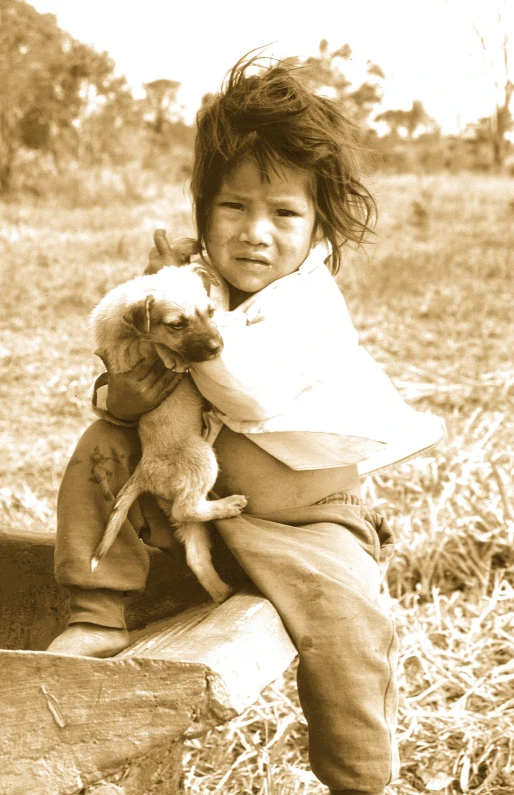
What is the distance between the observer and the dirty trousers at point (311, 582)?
5.69 ft

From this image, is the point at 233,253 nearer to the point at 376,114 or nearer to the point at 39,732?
the point at 39,732

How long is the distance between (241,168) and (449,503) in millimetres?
1869

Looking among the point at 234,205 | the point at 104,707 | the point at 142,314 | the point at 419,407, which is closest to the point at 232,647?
the point at 104,707

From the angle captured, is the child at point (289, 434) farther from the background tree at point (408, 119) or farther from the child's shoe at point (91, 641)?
the background tree at point (408, 119)

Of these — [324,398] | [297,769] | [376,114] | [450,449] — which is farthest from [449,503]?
[376,114]

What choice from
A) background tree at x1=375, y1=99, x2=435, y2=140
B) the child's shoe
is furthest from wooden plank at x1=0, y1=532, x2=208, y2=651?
background tree at x1=375, y1=99, x2=435, y2=140

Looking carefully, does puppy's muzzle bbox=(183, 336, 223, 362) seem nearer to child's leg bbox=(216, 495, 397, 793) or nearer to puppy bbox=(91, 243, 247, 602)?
puppy bbox=(91, 243, 247, 602)

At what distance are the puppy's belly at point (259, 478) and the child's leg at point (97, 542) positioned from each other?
18cm

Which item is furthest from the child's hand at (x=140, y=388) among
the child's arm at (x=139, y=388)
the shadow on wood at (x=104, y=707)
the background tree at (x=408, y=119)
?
the background tree at (x=408, y=119)

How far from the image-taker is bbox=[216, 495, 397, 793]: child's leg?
1732mm

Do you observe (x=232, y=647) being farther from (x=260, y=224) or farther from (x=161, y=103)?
(x=161, y=103)

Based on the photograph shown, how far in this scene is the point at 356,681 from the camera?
5.70 ft

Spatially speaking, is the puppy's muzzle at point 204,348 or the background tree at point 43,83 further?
the background tree at point 43,83

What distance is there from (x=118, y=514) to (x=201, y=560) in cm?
20
